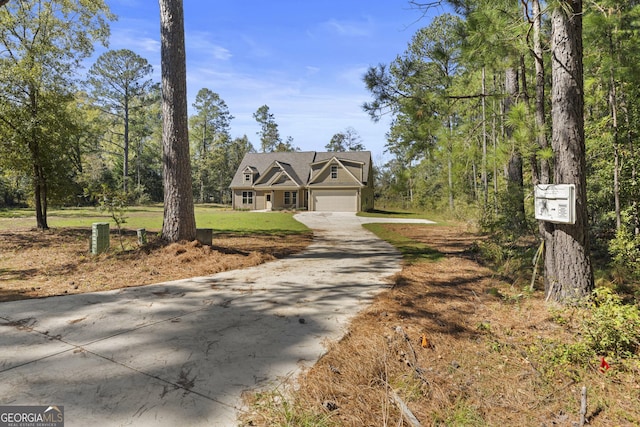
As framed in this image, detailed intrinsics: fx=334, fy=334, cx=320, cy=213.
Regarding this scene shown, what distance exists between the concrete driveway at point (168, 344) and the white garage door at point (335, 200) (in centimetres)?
2372

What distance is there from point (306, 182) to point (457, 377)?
96.4 feet

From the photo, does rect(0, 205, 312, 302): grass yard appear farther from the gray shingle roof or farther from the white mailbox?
the gray shingle roof

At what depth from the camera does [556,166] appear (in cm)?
416

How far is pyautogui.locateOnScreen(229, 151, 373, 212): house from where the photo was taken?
96.4ft

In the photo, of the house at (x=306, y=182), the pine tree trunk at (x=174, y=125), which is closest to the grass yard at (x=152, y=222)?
the pine tree trunk at (x=174, y=125)

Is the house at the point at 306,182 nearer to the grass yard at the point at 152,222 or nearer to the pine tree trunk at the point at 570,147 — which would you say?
the grass yard at the point at 152,222

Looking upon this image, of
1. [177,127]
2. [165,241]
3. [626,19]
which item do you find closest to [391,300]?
[165,241]

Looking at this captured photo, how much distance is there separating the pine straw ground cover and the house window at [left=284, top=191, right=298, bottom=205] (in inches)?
1079

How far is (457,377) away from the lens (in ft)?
8.24

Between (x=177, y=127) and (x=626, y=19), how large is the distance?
931 centimetres

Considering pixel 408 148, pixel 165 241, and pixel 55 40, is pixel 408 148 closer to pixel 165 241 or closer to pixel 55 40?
pixel 165 241

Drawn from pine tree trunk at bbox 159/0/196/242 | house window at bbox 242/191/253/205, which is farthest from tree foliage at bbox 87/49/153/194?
pine tree trunk at bbox 159/0/196/242

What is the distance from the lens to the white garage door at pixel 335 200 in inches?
1145

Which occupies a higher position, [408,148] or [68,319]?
[408,148]
